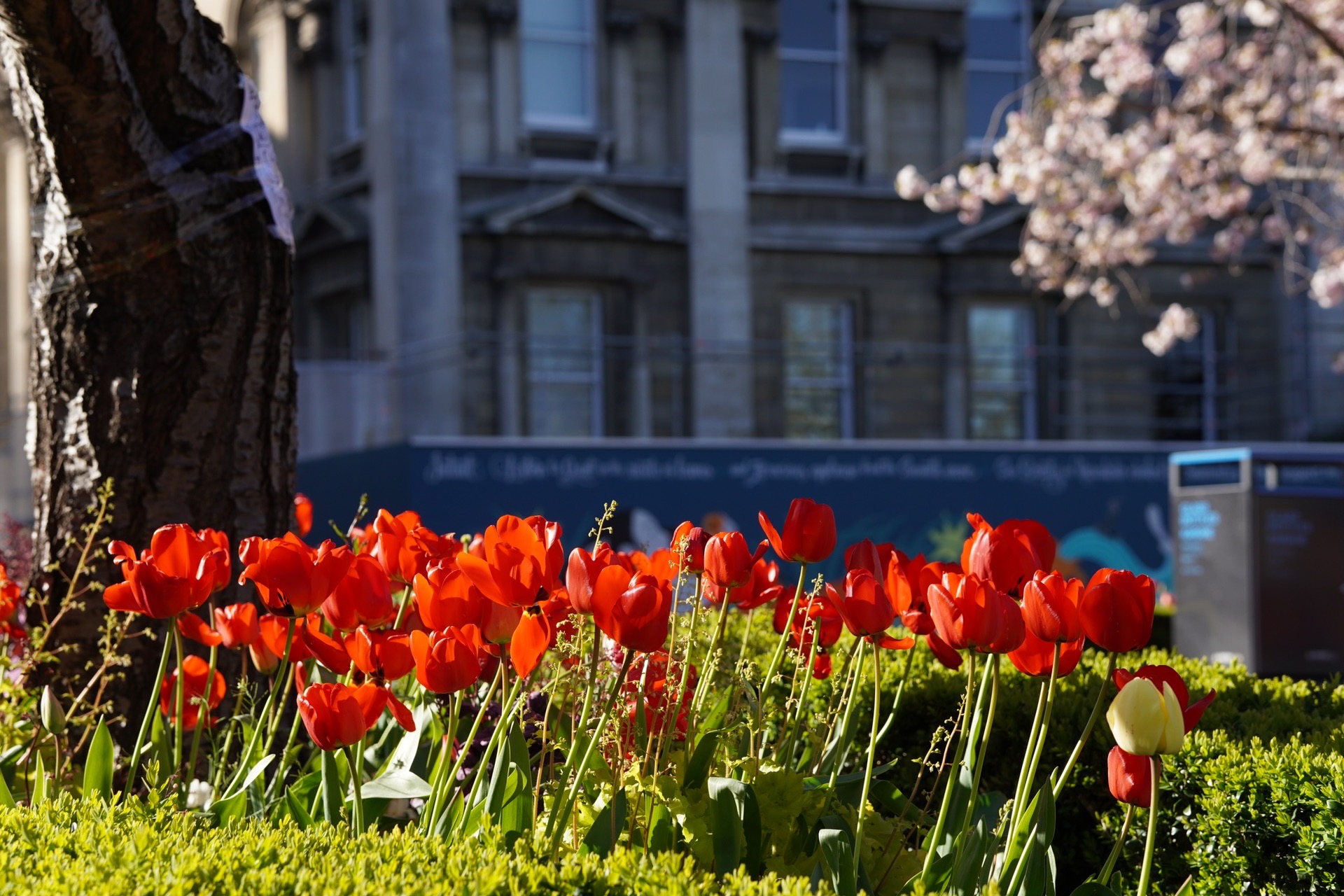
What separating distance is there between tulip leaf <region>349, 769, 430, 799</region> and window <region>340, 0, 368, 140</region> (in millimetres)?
17816

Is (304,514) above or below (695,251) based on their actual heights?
below

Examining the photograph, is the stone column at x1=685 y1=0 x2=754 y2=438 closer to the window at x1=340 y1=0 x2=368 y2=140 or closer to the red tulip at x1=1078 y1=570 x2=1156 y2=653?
the window at x1=340 y1=0 x2=368 y2=140

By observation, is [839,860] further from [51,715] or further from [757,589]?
[51,715]

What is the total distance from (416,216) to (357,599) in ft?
51.9

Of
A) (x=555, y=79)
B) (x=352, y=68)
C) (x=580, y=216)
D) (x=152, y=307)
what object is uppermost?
(x=352, y=68)

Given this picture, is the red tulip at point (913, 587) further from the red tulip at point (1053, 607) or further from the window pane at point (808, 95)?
the window pane at point (808, 95)

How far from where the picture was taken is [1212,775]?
306 centimetres

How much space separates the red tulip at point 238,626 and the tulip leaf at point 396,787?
39 cm

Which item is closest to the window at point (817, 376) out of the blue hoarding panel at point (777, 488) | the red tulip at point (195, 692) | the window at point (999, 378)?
the window at point (999, 378)

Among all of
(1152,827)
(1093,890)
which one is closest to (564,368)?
(1093,890)

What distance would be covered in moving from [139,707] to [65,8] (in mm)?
1933

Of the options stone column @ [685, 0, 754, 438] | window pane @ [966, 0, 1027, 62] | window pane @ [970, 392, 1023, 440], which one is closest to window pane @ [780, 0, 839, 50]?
stone column @ [685, 0, 754, 438]

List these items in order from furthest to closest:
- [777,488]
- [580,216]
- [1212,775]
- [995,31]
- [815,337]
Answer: [995,31], [815,337], [580,216], [777,488], [1212,775]

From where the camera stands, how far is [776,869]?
257cm
